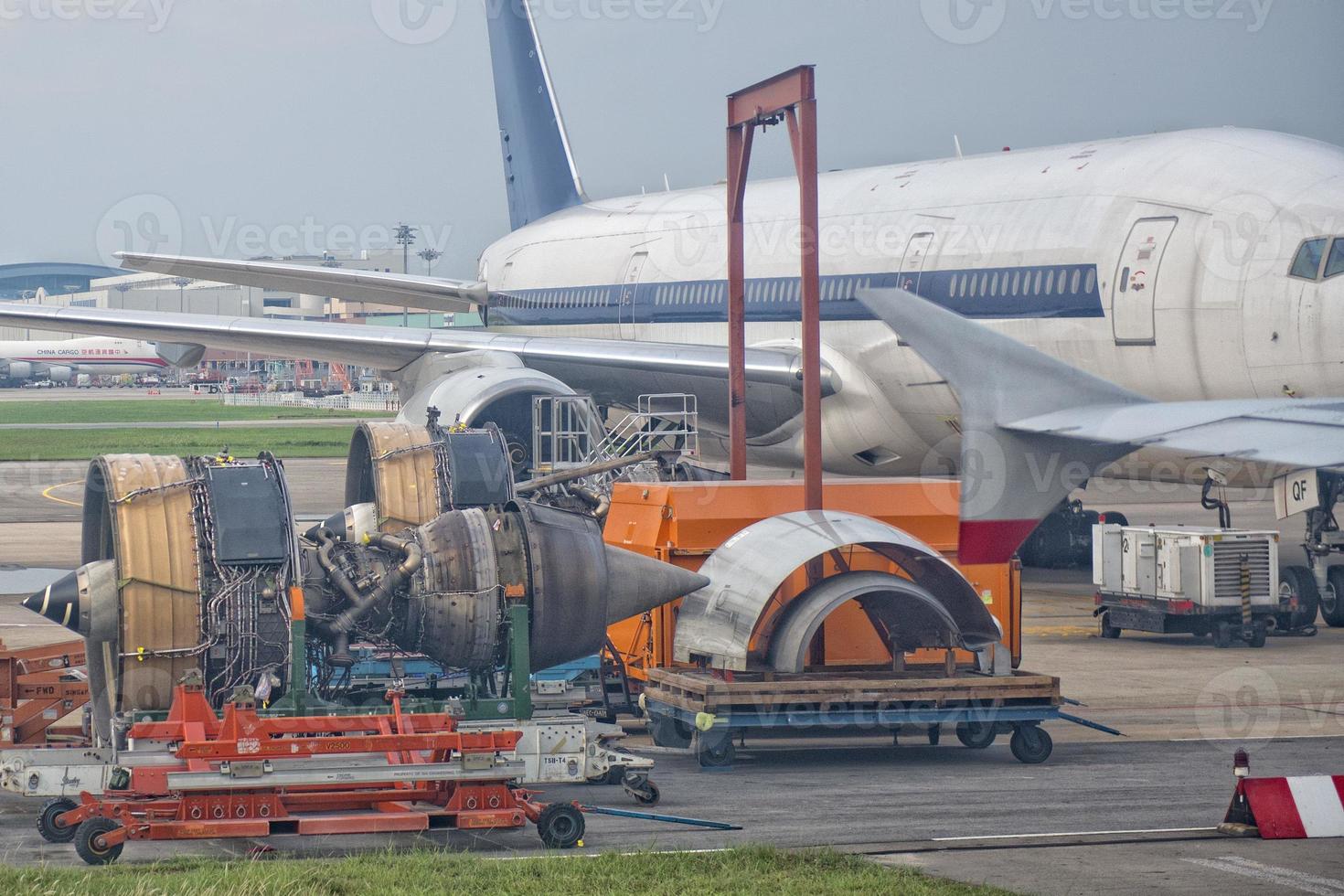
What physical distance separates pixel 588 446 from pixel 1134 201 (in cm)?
686

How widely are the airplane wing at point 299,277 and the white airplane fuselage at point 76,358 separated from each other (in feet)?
332

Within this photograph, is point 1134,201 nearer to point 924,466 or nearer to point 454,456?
point 924,466

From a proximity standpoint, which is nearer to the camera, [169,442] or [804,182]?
[804,182]

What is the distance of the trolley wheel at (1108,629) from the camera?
18375mm

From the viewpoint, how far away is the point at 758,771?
1198cm

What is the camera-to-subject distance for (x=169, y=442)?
51.8m

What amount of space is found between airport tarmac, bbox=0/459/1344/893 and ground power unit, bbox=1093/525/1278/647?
11.2 inches

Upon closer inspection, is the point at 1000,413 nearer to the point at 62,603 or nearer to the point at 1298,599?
the point at 62,603

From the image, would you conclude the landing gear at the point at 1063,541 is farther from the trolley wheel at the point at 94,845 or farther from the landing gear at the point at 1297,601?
the trolley wheel at the point at 94,845

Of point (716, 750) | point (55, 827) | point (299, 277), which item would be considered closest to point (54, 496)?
Answer: point (299, 277)

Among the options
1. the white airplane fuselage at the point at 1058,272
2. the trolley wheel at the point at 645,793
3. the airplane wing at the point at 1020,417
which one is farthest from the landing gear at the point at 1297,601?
the airplane wing at the point at 1020,417

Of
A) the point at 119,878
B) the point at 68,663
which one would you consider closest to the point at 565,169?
the point at 68,663

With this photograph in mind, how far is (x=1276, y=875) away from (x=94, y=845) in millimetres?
6361

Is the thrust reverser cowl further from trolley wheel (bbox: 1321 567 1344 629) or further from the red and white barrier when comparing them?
trolley wheel (bbox: 1321 567 1344 629)
